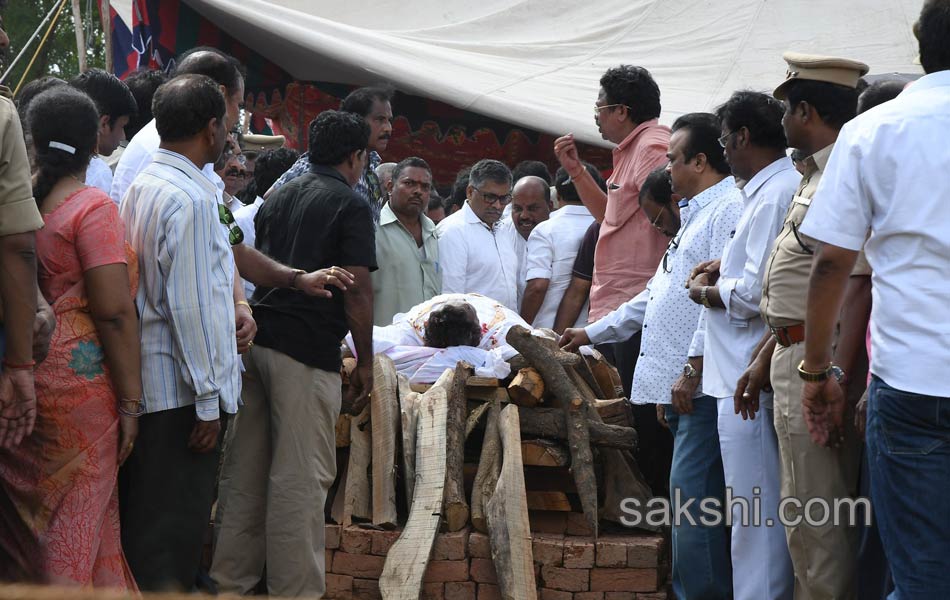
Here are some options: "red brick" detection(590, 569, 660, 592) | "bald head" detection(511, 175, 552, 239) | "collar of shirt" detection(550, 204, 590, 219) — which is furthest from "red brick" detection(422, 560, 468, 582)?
"bald head" detection(511, 175, 552, 239)

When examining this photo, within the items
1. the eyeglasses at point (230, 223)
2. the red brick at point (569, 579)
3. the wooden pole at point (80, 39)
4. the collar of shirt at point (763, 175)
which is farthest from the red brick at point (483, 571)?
the wooden pole at point (80, 39)

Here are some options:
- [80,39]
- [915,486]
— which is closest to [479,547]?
[915,486]

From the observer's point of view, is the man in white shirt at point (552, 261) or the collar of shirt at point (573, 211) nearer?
the man in white shirt at point (552, 261)

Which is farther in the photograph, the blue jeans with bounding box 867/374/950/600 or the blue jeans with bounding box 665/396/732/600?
the blue jeans with bounding box 665/396/732/600

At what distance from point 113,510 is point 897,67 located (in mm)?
8444

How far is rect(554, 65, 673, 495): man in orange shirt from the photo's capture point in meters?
5.90

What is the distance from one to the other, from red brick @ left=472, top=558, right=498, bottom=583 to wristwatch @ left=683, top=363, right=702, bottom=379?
1189 millimetres

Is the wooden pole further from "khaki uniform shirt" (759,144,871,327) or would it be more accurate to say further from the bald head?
"khaki uniform shirt" (759,144,871,327)

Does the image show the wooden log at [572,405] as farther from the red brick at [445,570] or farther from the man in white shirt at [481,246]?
the man in white shirt at [481,246]

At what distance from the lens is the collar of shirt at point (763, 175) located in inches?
174

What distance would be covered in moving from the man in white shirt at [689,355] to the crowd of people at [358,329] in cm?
1

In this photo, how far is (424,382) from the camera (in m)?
5.84

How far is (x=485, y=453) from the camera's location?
17.7 ft

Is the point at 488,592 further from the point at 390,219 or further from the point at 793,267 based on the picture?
the point at 390,219
